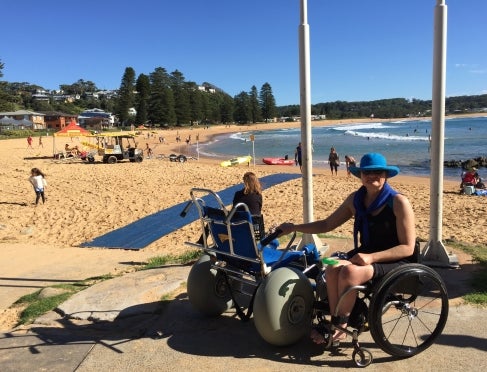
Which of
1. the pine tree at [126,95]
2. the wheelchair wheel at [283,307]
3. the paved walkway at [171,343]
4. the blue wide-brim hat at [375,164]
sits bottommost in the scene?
the paved walkway at [171,343]

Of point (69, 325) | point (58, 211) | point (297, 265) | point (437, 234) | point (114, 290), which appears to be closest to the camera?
point (297, 265)

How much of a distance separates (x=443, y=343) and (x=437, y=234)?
6.71 feet

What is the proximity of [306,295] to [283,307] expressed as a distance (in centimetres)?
22

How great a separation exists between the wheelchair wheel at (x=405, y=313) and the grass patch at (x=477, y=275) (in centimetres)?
61

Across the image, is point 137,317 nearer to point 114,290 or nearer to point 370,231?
point 114,290

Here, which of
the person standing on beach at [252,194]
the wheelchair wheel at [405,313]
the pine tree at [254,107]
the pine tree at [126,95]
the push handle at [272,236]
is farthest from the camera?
the pine tree at [254,107]

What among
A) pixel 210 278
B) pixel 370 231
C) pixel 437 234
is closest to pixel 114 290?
pixel 210 278

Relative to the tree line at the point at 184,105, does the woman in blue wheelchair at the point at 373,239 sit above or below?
below

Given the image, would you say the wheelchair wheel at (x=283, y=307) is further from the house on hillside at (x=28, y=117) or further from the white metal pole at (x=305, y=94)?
the house on hillside at (x=28, y=117)

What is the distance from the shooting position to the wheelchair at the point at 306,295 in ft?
9.73

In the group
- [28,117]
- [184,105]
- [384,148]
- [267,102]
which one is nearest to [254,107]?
[267,102]

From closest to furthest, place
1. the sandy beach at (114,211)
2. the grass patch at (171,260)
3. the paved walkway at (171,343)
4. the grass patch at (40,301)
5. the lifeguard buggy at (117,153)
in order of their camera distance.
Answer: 1. the paved walkway at (171,343)
2. the grass patch at (40,301)
3. the grass patch at (171,260)
4. the sandy beach at (114,211)
5. the lifeguard buggy at (117,153)

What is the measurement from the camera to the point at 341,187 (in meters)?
13.8

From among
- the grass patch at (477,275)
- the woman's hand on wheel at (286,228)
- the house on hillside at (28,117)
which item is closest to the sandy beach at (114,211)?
the grass patch at (477,275)
